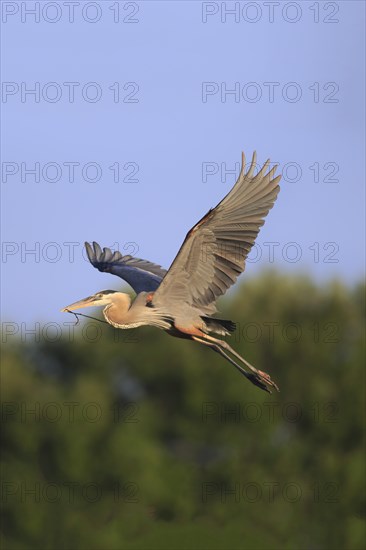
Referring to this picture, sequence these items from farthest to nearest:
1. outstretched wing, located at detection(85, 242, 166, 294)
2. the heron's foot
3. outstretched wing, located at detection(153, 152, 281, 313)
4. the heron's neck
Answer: outstretched wing, located at detection(85, 242, 166, 294)
the heron's foot
the heron's neck
outstretched wing, located at detection(153, 152, 281, 313)

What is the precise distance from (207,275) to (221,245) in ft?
1.34

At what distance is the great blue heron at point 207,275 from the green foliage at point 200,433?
885 inches

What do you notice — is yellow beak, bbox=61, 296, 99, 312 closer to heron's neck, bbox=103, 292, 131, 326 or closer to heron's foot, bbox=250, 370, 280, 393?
heron's neck, bbox=103, 292, 131, 326

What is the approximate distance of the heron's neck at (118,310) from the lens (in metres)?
15.3

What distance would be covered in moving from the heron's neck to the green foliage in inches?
890

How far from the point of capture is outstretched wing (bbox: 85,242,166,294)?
1650cm

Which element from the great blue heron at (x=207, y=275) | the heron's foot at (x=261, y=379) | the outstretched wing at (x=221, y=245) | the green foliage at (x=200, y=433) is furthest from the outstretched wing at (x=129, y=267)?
the green foliage at (x=200, y=433)

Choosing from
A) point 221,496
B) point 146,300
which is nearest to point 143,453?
point 221,496

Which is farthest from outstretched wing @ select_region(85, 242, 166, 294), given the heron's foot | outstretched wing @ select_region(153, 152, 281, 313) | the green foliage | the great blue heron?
the green foliage

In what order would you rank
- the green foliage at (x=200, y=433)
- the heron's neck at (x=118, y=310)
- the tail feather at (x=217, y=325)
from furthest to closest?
the green foliage at (x=200, y=433) < the tail feather at (x=217, y=325) < the heron's neck at (x=118, y=310)

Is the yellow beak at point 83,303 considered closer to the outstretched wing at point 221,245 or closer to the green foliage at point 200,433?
the outstretched wing at point 221,245

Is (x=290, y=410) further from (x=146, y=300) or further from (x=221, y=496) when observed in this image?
(x=146, y=300)

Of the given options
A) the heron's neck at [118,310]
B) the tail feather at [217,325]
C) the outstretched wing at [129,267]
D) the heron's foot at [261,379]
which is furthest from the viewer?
the outstretched wing at [129,267]

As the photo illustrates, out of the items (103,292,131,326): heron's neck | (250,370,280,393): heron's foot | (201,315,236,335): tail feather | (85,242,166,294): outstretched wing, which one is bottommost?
(250,370,280,393): heron's foot
